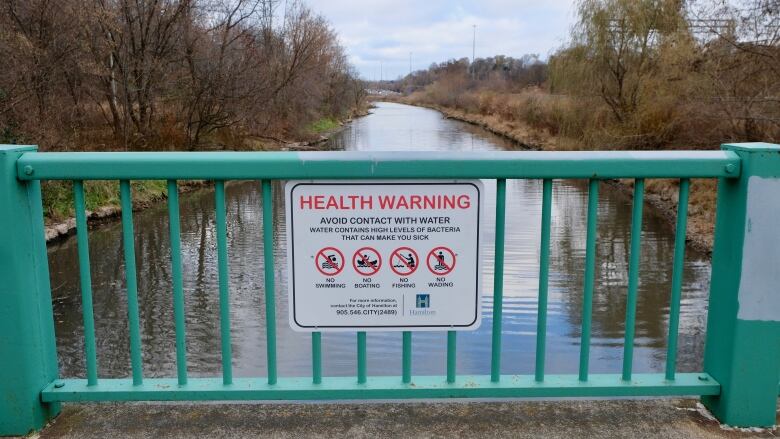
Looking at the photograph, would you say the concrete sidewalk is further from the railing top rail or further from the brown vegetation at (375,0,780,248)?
the brown vegetation at (375,0,780,248)

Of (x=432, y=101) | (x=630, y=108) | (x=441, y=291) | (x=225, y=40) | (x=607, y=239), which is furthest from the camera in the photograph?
(x=432, y=101)

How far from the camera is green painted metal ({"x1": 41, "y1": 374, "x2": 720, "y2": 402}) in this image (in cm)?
298

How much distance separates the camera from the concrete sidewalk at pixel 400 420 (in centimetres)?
296

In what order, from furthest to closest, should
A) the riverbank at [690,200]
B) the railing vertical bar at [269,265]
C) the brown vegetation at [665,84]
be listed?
the brown vegetation at [665,84] < the riverbank at [690,200] < the railing vertical bar at [269,265]

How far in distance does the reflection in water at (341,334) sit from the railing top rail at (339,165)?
458 centimetres

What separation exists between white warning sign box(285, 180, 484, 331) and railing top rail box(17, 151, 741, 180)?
66 mm

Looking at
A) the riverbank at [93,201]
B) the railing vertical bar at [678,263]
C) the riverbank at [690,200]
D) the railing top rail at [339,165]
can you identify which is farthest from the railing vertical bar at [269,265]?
the riverbank at [690,200]

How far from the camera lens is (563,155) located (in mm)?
2812

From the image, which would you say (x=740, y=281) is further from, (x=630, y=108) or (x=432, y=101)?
(x=432, y=101)

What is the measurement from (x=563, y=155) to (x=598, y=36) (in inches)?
985

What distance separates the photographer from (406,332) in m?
3.00

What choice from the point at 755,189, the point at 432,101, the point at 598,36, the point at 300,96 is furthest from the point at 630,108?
the point at 432,101

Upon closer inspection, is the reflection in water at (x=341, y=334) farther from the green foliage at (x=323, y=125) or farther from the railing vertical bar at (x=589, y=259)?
the green foliage at (x=323, y=125)

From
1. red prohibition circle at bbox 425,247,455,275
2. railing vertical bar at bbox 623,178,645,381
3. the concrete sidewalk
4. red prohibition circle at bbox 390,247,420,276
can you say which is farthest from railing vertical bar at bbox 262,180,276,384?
railing vertical bar at bbox 623,178,645,381
